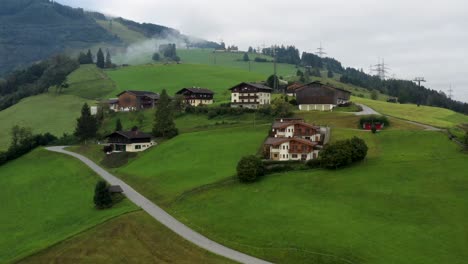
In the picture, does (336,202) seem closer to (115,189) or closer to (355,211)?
(355,211)

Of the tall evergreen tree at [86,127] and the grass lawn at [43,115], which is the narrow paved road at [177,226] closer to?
the tall evergreen tree at [86,127]

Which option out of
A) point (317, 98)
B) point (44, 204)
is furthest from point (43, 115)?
point (317, 98)

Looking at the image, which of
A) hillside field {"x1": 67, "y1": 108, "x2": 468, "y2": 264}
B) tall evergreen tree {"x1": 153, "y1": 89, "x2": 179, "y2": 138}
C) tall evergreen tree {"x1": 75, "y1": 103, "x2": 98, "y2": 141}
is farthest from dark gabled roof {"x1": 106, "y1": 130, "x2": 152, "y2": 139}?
tall evergreen tree {"x1": 75, "y1": 103, "x2": 98, "y2": 141}

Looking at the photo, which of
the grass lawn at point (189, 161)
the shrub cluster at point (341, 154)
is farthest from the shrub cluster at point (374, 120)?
the shrub cluster at point (341, 154)

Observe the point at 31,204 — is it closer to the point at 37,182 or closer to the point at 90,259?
the point at 37,182

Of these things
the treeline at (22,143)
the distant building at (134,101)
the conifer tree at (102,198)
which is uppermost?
the distant building at (134,101)

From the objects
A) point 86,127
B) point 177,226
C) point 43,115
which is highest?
point 43,115
